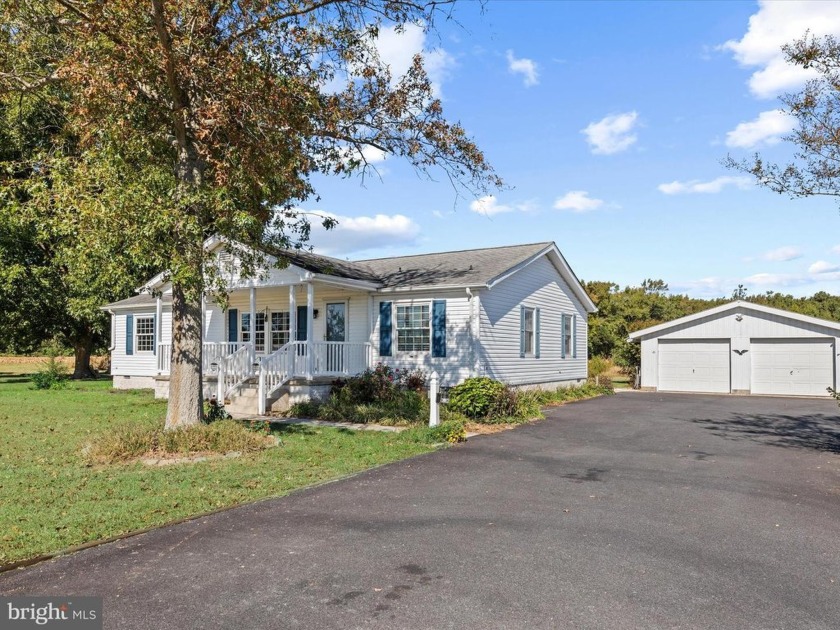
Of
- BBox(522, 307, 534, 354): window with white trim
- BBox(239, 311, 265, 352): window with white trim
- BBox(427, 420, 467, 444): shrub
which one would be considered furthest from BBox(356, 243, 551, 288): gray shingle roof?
BBox(427, 420, 467, 444): shrub

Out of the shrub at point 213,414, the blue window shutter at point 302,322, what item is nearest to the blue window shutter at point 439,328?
the blue window shutter at point 302,322

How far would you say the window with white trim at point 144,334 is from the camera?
24.2 metres

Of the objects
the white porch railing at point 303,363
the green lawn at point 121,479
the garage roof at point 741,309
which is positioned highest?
the garage roof at point 741,309

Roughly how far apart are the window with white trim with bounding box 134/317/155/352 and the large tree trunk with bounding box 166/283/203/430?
14478mm

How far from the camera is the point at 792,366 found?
74.1 feet

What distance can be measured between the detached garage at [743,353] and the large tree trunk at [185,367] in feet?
64.4

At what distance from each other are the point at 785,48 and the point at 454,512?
1109cm

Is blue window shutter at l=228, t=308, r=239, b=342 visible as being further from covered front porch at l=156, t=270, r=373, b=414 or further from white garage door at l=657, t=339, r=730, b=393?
white garage door at l=657, t=339, r=730, b=393

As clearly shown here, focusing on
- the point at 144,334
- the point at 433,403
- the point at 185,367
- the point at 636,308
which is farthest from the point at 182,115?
the point at 636,308

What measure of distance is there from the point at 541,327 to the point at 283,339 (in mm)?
8696

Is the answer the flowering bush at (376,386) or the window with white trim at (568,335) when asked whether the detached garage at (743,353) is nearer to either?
the window with white trim at (568,335)

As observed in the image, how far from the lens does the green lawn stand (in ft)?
19.7

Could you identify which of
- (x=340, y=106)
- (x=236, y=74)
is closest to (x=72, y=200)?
(x=236, y=74)

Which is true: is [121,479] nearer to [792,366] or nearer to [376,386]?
[376,386]
